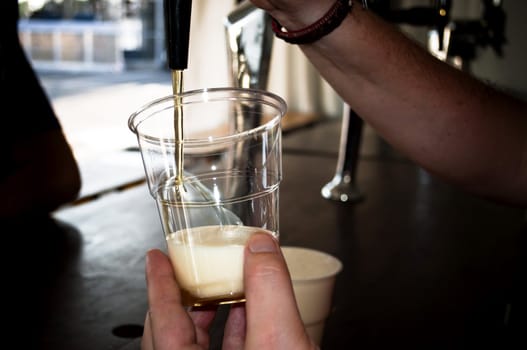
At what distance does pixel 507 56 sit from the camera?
9.36ft

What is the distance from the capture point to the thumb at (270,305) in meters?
0.41

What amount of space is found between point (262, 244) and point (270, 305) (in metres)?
0.04

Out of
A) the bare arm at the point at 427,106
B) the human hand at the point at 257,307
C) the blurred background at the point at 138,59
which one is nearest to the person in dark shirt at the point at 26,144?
the blurred background at the point at 138,59

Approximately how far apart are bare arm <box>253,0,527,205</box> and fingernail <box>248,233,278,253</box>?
0.31 meters

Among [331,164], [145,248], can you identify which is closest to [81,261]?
[145,248]

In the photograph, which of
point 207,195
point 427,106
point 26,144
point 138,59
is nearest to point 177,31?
point 207,195

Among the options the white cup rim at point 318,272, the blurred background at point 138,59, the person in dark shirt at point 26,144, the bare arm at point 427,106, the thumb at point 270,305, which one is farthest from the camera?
the blurred background at point 138,59

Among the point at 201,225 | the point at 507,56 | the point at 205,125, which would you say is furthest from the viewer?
the point at 507,56

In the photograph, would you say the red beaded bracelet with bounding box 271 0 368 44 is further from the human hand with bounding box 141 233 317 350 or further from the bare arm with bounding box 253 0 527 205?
the human hand with bounding box 141 233 317 350

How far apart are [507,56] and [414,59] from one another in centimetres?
227

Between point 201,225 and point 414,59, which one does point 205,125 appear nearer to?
point 414,59

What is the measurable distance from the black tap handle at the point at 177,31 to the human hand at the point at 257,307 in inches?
4.9

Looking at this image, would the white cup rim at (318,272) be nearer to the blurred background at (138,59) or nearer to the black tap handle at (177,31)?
the black tap handle at (177,31)

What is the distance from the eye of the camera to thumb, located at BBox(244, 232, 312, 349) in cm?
41
